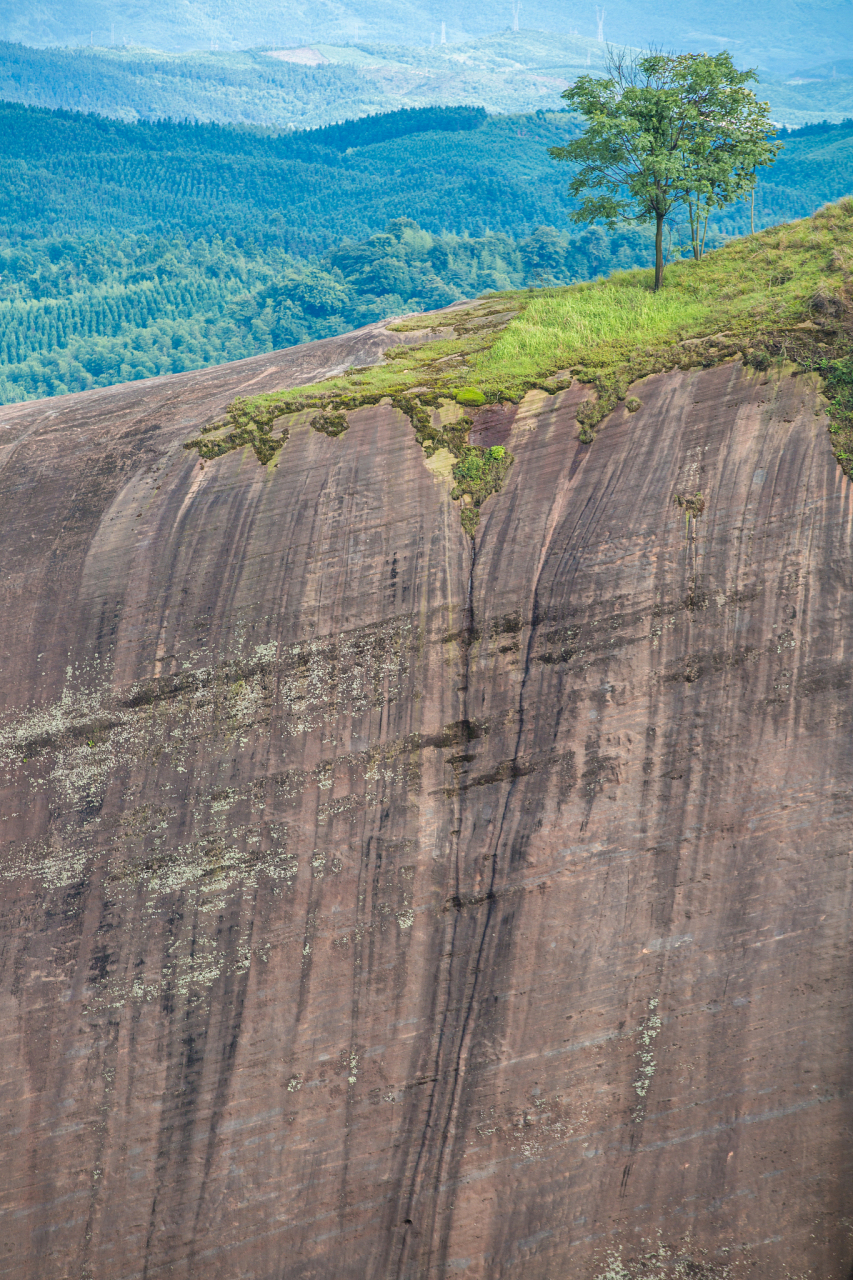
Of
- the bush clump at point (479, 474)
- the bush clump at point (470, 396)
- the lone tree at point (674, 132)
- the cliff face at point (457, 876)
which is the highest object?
the lone tree at point (674, 132)

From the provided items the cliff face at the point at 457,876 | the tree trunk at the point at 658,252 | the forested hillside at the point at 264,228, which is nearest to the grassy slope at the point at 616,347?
the tree trunk at the point at 658,252

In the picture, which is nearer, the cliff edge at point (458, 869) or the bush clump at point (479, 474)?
the cliff edge at point (458, 869)

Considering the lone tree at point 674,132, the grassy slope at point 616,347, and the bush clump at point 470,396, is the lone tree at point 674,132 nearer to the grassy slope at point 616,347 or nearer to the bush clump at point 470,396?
the grassy slope at point 616,347

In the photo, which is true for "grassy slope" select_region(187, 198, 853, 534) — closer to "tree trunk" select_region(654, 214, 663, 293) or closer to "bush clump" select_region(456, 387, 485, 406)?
"bush clump" select_region(456, 387, 485, 406)

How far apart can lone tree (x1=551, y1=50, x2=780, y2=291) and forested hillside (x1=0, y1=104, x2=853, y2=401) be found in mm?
74826

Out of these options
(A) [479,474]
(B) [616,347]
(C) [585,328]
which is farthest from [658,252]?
(A) [479,474]

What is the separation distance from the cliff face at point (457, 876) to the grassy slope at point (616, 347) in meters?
0.43

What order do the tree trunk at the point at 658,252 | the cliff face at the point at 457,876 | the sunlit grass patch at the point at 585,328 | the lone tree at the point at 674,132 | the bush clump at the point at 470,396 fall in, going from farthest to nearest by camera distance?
the lone tree at the point at 674,132 < the tree trunk at the point at 658,252 < the sunlit grass patch at the point at 585,328 < the bush clump at the point at 470,396 < the cliff face at the point at 457,876

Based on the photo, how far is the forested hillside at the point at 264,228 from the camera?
107562mm

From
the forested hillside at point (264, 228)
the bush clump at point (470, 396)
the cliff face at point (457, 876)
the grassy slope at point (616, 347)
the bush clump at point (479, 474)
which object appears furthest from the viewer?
the forested hillside at point (264, 228)

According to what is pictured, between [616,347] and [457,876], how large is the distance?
28.0 feet

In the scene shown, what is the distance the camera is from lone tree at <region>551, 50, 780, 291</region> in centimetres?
1573

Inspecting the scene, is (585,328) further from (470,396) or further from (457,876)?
(457,876)

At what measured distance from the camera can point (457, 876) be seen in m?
11.8
